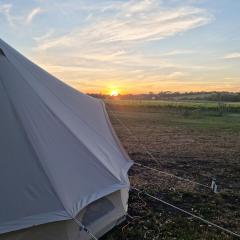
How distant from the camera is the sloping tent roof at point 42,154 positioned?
479cm

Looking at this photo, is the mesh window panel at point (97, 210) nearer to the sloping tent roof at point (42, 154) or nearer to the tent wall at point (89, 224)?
the tent wall at point (89, 224)

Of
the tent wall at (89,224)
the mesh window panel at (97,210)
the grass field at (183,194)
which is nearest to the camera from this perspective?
the tent wall at (89,224)

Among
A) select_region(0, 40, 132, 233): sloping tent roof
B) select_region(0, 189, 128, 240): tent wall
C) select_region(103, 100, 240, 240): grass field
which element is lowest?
select_region(103, 100, 240, 240): grass field

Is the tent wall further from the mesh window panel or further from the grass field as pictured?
the grass field

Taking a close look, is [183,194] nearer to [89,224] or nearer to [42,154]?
[89,224]

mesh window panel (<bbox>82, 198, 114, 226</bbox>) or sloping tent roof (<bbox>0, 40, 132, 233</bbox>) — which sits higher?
sloping tent roof (<bbox>0, 40, 132, 233</bbox>)

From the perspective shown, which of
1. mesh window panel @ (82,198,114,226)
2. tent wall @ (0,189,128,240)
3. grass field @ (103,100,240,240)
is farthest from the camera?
grass field @ (103,100,240,240)

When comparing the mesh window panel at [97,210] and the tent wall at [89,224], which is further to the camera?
the mesh window panel at [97,210]

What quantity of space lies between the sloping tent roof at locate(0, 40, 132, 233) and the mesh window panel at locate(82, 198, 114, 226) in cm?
21

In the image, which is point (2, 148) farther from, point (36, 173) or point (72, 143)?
point (72, 143)

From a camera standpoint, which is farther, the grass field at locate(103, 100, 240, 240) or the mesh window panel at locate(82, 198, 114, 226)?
the grass field at locate(103, 100, 240, 240)

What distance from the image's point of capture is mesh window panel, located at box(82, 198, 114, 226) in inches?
219

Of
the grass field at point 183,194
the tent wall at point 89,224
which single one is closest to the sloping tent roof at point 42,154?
the tent wall at point 89,224

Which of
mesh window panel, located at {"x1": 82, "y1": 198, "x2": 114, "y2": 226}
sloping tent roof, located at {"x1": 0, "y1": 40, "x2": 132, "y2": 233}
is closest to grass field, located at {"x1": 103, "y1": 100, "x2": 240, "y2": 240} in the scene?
mesh window panel, located at {"x1": 82, "y1": 198, "x2": 114, "y2": 226}
